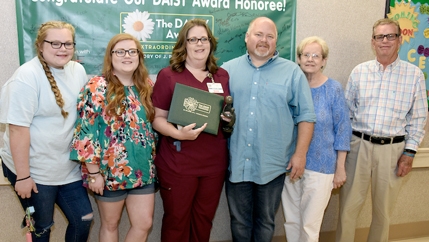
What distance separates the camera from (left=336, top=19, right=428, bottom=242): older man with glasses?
2.35 metres

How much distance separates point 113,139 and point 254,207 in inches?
39.2

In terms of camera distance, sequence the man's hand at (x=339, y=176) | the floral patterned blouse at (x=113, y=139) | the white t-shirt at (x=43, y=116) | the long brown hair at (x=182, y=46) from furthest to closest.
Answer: the man's hand at (x=339, y=176) < the long brown hair at (x=182, y=46) < the floral patterned blouse at (x=113, y=139) < the white t-shirt at (x=43, y=116)

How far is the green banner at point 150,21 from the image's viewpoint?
7.11ft

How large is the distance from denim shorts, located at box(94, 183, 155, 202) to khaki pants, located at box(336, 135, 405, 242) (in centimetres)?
140

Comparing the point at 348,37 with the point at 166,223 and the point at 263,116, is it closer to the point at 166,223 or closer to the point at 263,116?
the point at 263,116

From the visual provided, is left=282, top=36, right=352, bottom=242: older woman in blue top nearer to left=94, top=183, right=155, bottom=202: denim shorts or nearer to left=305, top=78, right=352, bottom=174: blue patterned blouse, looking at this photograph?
left=305, top=78, right=352, bottom=174: blue patterned blouse

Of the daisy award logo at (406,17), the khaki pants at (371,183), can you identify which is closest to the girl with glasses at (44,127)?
the khaki pants at (371,183)

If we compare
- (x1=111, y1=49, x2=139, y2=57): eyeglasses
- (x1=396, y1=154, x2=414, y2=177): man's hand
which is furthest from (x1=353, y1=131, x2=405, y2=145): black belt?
(x1=111, y1=49, x2=139, y2=57): eyeglasses

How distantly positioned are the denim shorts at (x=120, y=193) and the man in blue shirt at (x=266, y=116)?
1.66ft

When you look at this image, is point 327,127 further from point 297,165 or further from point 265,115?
point 265,115

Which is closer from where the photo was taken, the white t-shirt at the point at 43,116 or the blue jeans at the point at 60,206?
the white t-shirt at the point at 43,116

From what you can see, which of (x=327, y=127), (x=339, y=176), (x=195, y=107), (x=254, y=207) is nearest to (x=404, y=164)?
(x=339, y=176)

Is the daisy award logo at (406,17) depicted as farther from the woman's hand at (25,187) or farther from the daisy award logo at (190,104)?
the woman's hand at (25,187)

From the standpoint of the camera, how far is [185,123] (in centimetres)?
190
